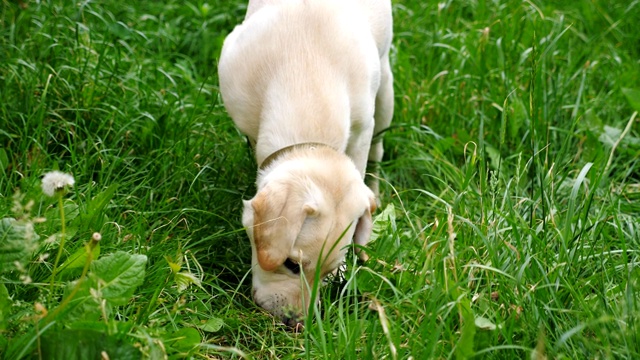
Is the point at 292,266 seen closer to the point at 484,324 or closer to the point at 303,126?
the point at 303,126

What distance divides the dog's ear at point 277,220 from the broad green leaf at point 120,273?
0.47 meters

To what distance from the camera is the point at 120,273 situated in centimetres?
310

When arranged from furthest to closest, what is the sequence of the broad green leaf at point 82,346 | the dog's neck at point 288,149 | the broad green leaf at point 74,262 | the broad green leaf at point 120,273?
1. the dog's neck at point 288,149
2. the broad green leaf at point 74,262
3. the broad green leaf at point 120,273
4. the broad green leaf at point 82,346

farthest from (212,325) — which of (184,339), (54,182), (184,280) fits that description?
(54,182)

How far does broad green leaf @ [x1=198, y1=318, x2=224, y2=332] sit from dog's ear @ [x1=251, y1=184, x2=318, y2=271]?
0.34 m

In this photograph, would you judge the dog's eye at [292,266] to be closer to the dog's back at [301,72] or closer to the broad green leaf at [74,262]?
the dog's back at [301,72]

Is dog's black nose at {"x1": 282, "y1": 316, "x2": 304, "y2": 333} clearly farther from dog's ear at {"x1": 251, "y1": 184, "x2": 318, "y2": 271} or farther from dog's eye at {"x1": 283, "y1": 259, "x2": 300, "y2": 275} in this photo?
dog's ear at {"x1": 251, "y1": 184, "x2": 318, "y2": 271}

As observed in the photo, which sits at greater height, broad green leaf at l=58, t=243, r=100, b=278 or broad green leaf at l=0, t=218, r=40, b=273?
broad green leaf at l=0, t=218, r=40, b=273

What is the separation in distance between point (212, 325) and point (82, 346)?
77 cm

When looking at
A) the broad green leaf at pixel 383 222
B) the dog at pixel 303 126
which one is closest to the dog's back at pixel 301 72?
the dog at pixel 303 126

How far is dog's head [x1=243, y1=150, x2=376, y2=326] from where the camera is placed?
3342 mm

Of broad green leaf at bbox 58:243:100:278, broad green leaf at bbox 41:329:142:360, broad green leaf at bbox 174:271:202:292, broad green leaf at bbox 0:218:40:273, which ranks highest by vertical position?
broad green leaf at bbox 0:218:40:273

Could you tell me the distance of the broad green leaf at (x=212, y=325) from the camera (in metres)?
3.43

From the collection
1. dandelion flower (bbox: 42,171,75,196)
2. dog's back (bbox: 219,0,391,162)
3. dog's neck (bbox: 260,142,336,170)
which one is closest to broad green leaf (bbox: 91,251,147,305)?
dandelion flower (bbox: 42,171,75,196)
